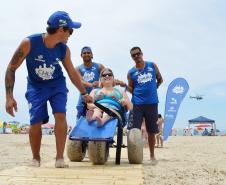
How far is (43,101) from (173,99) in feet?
42.1

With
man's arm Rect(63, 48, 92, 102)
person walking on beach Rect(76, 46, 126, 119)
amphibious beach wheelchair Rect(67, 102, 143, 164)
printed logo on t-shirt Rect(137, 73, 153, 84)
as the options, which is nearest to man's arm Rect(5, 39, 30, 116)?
man's arm Rect(63, 48, 92, 102)

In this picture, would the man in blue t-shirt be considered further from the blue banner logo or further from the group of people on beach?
the blue banner logo

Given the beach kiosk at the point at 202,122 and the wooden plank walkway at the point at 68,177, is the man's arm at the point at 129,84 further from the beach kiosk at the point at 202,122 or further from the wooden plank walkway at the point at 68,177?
the beach kiosk at the point at 202,122

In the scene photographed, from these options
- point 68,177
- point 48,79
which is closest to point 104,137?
point 48,79

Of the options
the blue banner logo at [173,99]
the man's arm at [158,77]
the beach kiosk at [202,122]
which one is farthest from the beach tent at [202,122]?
the man's arm at [158,77]

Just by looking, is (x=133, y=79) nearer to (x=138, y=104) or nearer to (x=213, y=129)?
(x=138, y=104)

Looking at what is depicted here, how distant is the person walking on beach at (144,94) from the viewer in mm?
6637

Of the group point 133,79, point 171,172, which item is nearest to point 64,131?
point 171,172

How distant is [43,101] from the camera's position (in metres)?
4.61

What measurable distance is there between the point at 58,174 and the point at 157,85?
3.55 metres

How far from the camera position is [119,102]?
18.0 ft

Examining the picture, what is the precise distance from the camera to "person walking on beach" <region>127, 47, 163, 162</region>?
21.8 ft

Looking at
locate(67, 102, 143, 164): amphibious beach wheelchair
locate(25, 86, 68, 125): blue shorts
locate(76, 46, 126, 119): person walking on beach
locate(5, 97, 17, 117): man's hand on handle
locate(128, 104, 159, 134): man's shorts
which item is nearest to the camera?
locate(5, 97, 17, 117): man's hand on handle

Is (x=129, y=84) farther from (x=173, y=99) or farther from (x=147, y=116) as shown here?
(x=173, y=99)
